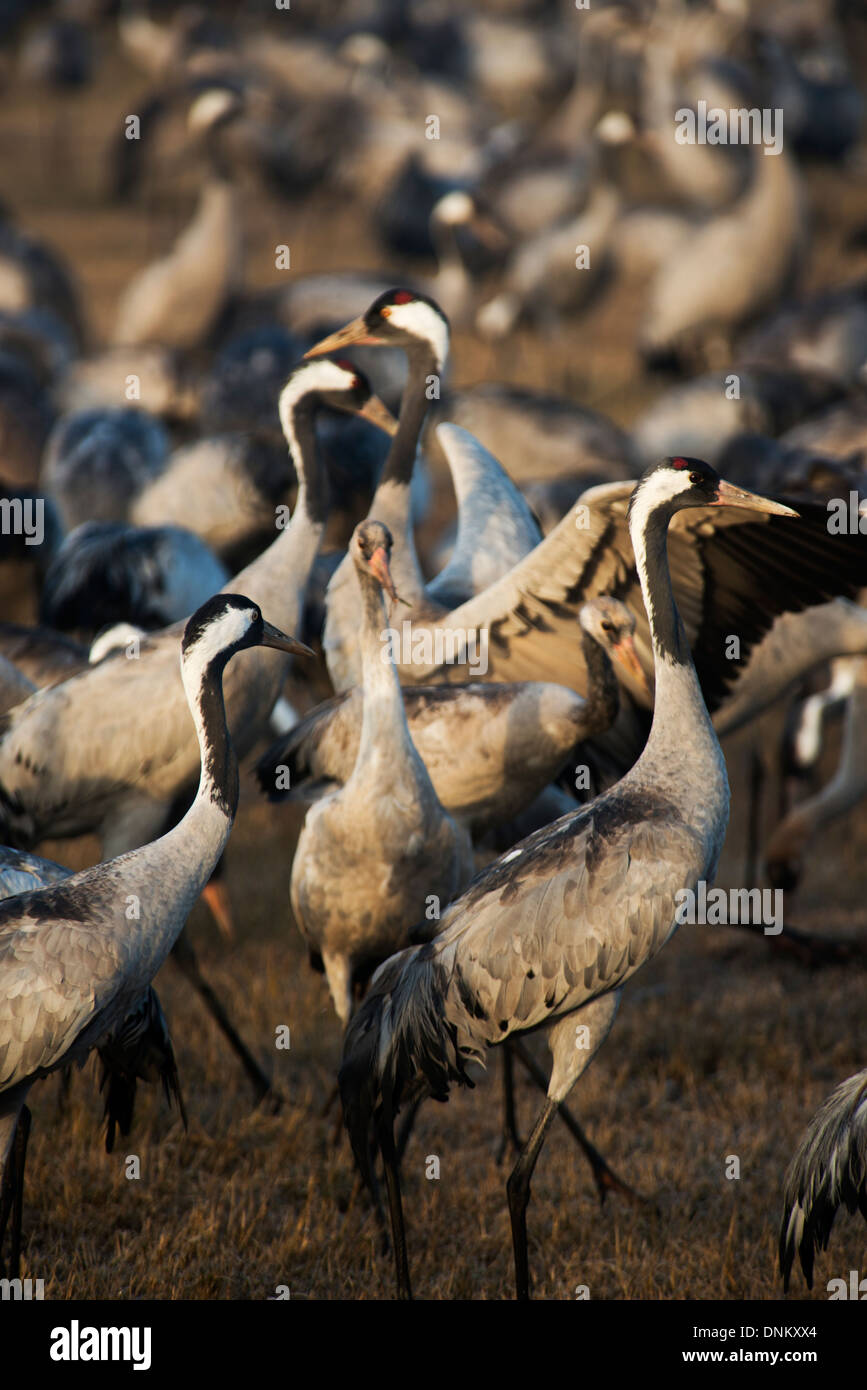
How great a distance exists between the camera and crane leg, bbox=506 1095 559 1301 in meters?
3.42

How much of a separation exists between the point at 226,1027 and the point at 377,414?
195 centimetres

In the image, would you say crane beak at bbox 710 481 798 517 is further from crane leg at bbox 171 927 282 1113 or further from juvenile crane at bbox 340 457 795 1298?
crane leg at bbox 171 927 282 1113

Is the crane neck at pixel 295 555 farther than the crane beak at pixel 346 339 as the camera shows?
No

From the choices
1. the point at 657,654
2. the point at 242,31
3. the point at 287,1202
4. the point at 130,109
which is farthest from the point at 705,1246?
the point at 242,31

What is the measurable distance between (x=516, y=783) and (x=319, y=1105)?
1.06 metres

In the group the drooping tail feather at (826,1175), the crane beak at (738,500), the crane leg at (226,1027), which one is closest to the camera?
the drooping tail feather at (826,1175)

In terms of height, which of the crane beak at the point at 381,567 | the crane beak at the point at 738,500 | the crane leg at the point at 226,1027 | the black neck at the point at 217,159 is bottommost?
the crane leg at the point at 226,1027

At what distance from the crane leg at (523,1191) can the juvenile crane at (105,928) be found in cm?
86

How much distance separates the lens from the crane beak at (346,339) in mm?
5145

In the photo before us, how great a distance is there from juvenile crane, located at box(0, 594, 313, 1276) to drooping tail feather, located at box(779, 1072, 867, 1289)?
1.30 meters

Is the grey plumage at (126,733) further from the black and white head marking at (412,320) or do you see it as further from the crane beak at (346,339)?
the black and white head marking at (412,320)

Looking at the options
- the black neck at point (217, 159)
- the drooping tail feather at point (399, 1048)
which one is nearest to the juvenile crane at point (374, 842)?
the drooping tail feather at point (399, 1048)

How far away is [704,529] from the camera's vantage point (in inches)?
169
